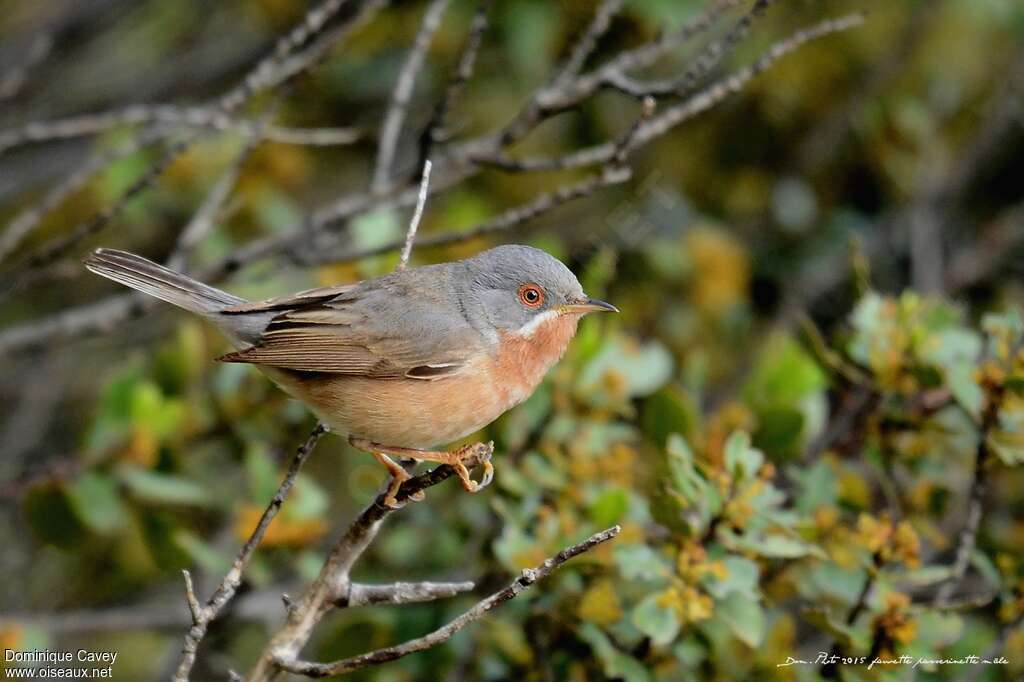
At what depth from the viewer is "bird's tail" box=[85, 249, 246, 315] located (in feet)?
13.3

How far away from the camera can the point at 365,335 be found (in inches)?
161

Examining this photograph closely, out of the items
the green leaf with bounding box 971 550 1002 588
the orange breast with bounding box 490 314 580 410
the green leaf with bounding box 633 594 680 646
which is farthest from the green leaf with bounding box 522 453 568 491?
the green leaf with bounding box 971 550 1002 588

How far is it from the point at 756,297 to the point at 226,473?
3.48m

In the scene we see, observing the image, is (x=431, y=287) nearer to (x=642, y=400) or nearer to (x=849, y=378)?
(x=642, y=400)

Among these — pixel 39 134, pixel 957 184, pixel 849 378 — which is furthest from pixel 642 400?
pixel 957 184

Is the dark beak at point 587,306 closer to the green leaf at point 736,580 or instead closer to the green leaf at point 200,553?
the green leaf at point 736,580

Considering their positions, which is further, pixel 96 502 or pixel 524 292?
pixel 96 502

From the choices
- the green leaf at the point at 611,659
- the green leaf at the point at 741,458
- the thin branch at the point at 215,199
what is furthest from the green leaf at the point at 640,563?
the thin branch at the point at 215,199

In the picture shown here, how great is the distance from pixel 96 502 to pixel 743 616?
266cm

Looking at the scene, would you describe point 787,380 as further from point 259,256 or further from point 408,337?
point 259,256

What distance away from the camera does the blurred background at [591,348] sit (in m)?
3.87

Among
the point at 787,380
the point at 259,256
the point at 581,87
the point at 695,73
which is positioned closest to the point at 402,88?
the point at 581,87

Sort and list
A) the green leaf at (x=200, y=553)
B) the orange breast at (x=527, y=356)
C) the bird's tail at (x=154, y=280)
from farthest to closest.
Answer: the green leaf at (x=200, y=553) → the bird's tail at (x=154, y=280) → the orange breast at (x=527, y=356)

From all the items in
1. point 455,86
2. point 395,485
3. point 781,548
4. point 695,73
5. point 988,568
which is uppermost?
point 695,73
